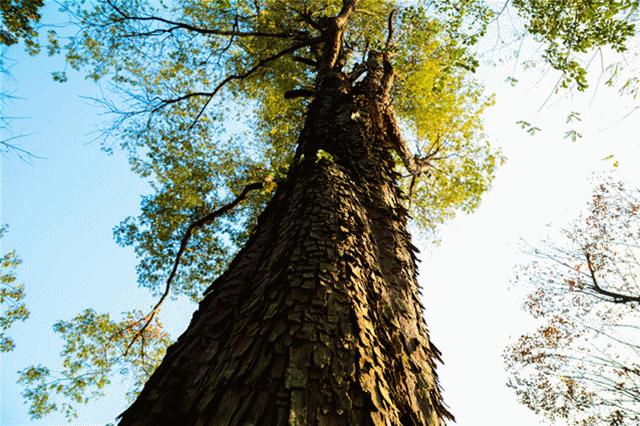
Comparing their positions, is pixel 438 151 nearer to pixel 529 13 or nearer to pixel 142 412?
pixel 529 13

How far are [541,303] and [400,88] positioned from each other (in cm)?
895

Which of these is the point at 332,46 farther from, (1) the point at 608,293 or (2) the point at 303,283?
(1) the point at 608,293

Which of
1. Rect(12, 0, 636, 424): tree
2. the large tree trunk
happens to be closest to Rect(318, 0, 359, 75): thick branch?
Rect(12, 0, 636, 424): tree

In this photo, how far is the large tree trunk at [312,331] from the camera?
1.08m

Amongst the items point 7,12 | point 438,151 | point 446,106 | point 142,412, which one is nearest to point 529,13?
point 446,106

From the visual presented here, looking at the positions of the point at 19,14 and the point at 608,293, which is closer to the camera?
the point at 19,14

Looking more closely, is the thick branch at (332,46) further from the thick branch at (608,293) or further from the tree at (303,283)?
the thick branch at (608,293)

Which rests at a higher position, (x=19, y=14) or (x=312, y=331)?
(x=19, y=14)

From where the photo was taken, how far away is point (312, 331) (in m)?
1.28

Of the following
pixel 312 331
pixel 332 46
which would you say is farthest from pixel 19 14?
pixel 312 331

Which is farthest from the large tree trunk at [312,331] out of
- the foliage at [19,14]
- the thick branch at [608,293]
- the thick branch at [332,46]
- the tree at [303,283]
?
the thick branch at [608,293]

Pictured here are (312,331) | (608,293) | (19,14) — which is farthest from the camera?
(608,293)

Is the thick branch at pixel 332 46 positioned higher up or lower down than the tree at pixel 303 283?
higher up

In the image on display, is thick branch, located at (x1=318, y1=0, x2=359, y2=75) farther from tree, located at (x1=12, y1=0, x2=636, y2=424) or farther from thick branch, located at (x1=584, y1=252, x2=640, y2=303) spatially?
thick branch, located at (x1=584, y1=252, x2=640, y2=303)
